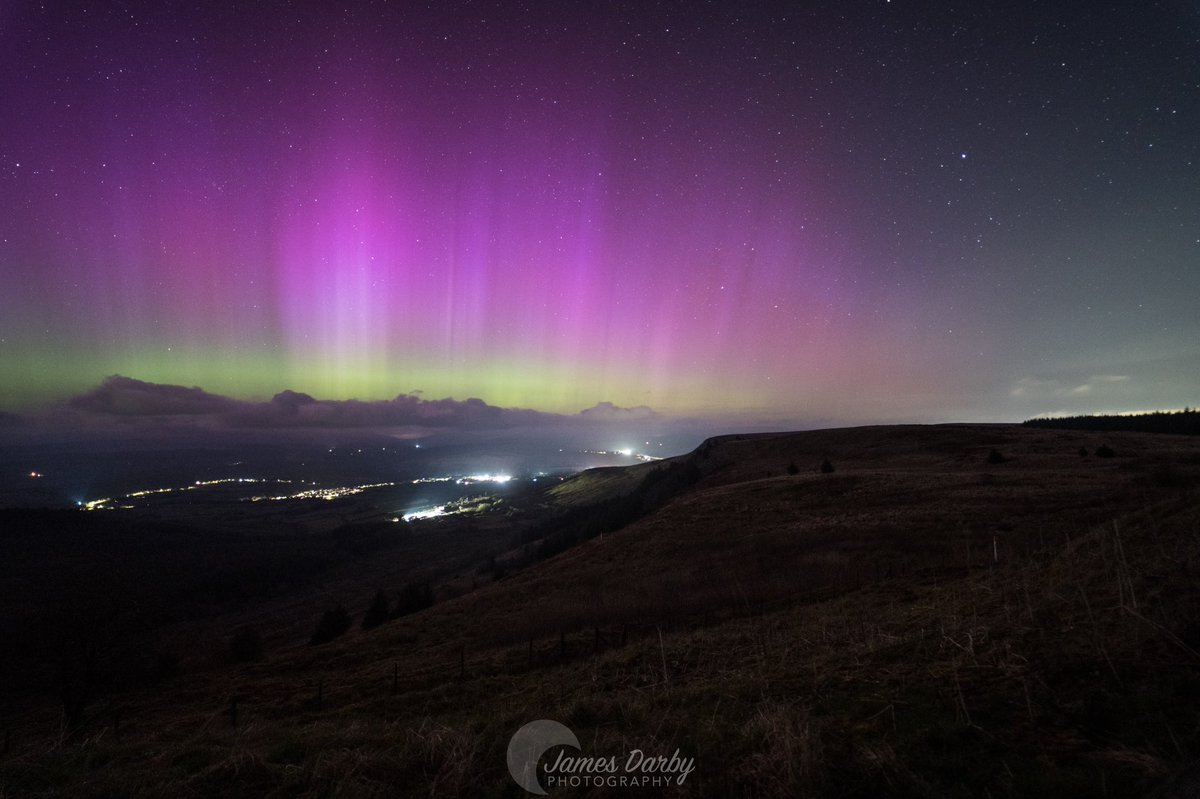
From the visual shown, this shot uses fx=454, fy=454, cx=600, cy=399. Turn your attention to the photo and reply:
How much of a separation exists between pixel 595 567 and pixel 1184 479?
130ft

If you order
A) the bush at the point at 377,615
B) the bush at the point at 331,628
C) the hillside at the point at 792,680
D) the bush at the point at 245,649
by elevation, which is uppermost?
the hillside at the point at 792,680

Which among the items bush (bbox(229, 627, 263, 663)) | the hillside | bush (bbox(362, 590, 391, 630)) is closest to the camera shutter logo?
the hillside

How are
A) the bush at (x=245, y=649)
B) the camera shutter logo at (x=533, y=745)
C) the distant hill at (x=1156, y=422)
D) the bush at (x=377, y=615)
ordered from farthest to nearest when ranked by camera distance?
1. the distant hill at (x=1156, y=422)
2. the bush at (x=377, y=615)
3. the bush at (x=245, y=649)
4. the camera shutter logo at (x=533, y=745)

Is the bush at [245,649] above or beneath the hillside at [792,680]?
beneath

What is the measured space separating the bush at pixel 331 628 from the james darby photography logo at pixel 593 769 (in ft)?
156

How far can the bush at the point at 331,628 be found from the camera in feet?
142

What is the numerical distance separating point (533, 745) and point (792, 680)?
5153mm

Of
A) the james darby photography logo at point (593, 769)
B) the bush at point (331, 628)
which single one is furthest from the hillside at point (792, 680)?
the bush at point (331, 628)

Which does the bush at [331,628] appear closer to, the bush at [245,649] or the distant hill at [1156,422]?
the bush at [245,649]

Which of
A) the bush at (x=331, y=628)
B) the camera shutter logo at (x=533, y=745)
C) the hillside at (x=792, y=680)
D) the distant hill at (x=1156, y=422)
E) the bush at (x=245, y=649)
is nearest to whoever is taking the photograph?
the hillside at (x=792, y=680)

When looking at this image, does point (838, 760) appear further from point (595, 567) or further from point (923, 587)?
point (595, 567)

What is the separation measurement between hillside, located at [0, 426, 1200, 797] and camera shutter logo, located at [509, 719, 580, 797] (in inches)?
7.2

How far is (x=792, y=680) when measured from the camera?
8461mm

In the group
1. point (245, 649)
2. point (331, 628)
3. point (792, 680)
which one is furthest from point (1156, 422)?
point (245, 649)
